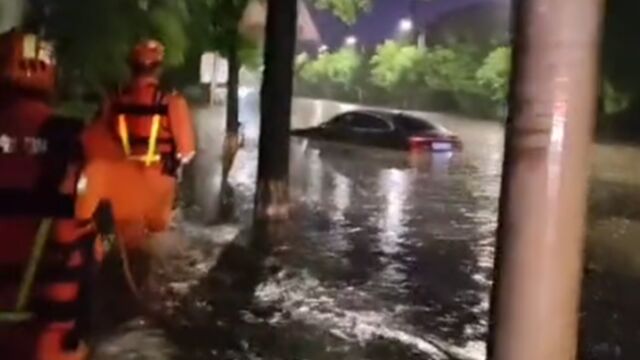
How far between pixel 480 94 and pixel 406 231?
205mm

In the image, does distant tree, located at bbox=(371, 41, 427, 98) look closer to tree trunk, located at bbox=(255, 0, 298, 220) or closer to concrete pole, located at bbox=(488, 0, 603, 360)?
tree trunk, located at bbox=(255, 0, 298, 220)

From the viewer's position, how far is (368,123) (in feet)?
4.86

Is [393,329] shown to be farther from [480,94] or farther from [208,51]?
[208,51]

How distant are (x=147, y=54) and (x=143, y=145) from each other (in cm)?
11

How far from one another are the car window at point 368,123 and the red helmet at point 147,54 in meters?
0.27

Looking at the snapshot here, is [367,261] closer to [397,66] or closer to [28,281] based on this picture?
[397,66]

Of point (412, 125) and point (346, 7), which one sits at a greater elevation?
point (346, 7)

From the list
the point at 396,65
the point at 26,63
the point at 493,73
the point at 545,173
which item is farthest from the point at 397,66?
the point at 545,173

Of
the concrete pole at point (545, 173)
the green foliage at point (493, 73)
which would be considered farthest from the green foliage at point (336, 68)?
the concrete pole at point (545, 173)

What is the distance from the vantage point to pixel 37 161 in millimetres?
A: 1228

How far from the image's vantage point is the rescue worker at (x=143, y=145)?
4.54ft

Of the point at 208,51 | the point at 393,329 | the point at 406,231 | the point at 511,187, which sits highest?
the point at 208,51

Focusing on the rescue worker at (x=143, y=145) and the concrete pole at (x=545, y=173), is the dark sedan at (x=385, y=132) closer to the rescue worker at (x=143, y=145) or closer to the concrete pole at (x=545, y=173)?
the rescue worker at (x=143, y=145)

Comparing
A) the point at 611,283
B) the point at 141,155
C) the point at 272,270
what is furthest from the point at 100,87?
the point at 611,283
